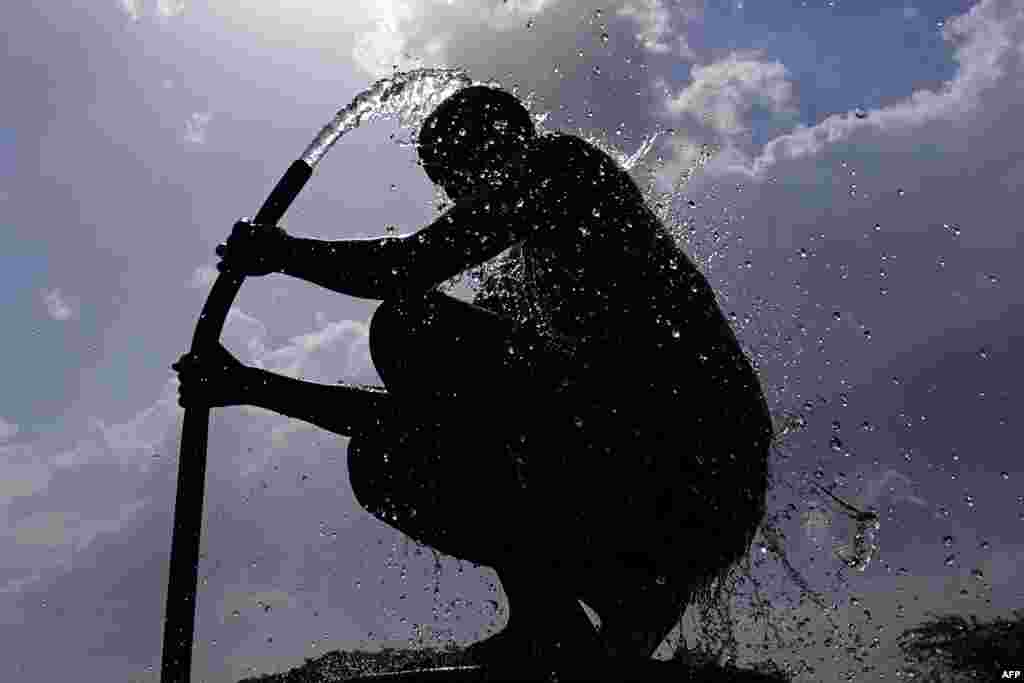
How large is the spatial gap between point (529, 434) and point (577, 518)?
0.33 metres

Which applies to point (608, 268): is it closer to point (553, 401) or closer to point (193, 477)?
point (553, 401)

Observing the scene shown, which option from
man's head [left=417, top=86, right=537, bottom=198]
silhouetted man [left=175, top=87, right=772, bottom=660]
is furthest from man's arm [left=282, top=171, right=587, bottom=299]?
man's head [left=417, top=86, right=537, bottom=198]

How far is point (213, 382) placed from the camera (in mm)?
3311

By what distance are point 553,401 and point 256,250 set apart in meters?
1.29

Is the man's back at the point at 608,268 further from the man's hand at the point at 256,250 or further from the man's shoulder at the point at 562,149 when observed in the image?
the man's hand at the point at 256,250

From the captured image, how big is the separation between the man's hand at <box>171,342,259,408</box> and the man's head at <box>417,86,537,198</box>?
1199 millimetres

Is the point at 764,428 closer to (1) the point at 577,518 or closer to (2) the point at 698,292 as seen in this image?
(2) the point at 698,292

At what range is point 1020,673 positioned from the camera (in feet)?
16.2

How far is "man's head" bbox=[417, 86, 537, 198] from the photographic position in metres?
3.70

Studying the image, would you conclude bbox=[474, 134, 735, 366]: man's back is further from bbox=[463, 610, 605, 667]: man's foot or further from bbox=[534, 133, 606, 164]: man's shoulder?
bbox=[463, 610, 605, 667]: man's foot

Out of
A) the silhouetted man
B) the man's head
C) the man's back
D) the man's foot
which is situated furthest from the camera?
the man's head

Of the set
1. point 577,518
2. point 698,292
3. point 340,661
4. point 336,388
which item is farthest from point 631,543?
point 340,661

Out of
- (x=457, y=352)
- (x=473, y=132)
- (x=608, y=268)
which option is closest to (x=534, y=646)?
(x=457, y=352)

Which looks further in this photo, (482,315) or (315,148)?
(315,148)
